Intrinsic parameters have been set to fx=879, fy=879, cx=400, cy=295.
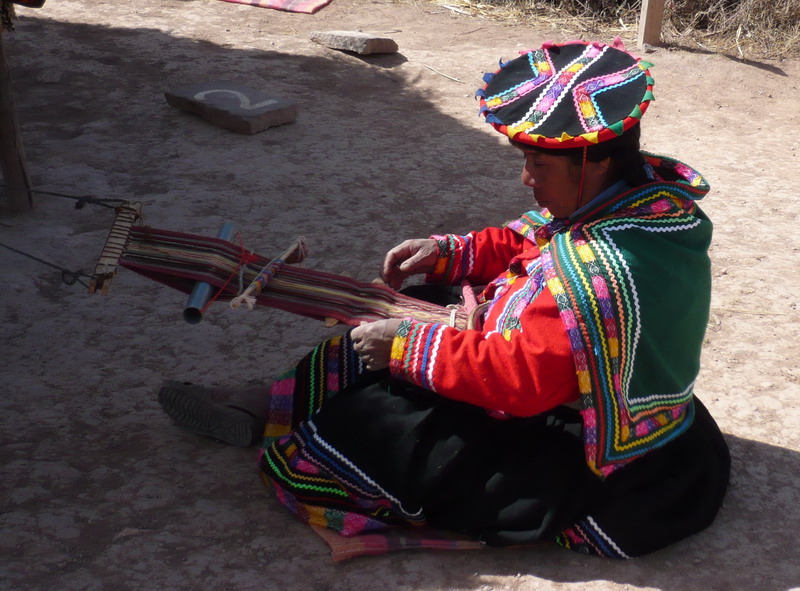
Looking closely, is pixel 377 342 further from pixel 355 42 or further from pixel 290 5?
pixel 290 5

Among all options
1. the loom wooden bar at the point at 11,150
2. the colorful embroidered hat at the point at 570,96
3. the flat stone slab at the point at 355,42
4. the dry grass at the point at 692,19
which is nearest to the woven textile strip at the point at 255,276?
the colorful embroidered hat at the point at 570,96

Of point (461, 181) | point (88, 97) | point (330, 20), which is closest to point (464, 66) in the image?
point (330, 20)

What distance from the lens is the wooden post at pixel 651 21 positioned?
24.7ft

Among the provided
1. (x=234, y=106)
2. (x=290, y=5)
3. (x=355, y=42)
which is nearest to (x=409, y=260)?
(x=234, y=106)

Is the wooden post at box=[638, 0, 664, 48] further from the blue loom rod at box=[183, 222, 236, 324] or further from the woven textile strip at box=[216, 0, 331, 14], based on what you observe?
the blue loom rod at box=[183, 222, 236, 324]

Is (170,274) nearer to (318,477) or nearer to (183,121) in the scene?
(318,477)

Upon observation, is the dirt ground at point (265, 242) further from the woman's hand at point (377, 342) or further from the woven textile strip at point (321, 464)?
the woman's hand at point (377, 342)

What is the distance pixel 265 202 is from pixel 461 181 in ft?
4.00

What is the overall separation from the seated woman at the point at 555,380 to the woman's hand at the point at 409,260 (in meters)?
0.01

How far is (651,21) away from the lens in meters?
7.59

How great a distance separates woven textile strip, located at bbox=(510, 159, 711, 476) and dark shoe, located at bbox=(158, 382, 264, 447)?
115 cm

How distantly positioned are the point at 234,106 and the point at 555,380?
4440mm

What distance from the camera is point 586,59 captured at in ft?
7.34

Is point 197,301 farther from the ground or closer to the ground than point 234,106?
farther from the ground
